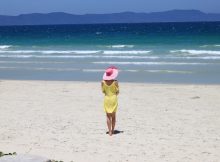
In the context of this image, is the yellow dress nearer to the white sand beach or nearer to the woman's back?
the woman's back

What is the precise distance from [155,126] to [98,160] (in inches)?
107

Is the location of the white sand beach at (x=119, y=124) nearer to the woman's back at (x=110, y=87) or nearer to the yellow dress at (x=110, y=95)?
the yellow dress at (x=110, y=95)

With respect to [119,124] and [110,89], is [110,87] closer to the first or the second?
[110,89]

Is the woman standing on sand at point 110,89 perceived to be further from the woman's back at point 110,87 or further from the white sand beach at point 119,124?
the white sand beach at point 119,124

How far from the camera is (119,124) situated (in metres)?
11.0

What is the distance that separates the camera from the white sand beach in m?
8.64

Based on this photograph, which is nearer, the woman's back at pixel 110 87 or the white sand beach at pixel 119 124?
the white sand beach at pixel 119 124

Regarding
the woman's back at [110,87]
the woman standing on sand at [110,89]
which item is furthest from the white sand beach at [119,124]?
the woman's back at [110,87]

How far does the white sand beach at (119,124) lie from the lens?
28.3ft

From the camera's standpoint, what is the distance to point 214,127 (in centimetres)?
1050

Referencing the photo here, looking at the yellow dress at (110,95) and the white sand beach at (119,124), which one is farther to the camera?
the yellow dress at (110,95)

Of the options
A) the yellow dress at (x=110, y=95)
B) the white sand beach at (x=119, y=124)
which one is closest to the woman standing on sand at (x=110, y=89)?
the yellow dress at (x=110, y=95)

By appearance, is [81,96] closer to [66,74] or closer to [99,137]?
[99,137]

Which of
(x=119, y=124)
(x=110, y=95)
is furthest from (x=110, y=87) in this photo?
(x=119, y=124)
